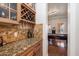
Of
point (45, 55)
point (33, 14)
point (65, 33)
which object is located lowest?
point (45, 55)

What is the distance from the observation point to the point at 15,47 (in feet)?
4.61

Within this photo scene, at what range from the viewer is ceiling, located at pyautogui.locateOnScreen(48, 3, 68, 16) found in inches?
57.5

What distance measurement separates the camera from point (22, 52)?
4.66 ft

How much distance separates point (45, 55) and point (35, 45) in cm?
20

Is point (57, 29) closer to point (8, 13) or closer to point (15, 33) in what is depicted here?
point (15, 33)

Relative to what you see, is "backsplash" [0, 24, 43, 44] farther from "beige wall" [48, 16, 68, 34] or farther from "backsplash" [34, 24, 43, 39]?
"beige wall" [48, 16, 68, 34]

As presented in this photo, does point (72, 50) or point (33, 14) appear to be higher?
point (33, 14)

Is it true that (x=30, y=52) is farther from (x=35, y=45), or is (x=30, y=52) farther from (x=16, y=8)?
(x=16, y=8)

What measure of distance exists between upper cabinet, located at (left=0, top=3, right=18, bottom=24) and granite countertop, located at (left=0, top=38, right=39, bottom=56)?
0.26 m

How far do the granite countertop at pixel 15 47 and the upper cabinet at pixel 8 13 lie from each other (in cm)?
26

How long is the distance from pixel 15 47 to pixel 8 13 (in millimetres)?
415

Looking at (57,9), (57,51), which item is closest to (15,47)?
(57,51)

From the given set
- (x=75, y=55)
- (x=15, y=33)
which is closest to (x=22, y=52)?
(x=15, y=33)

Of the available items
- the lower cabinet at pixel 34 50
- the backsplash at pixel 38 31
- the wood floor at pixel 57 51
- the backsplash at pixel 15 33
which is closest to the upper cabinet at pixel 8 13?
the backsplash at pixel 15 33
